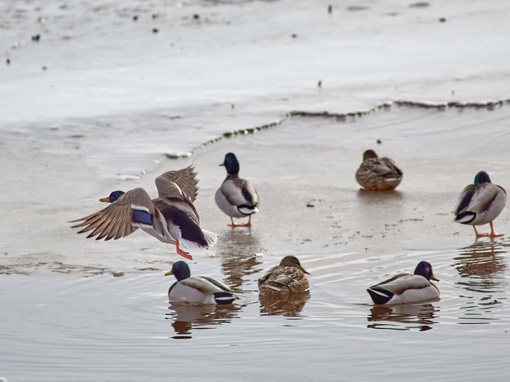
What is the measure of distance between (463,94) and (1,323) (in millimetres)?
9883

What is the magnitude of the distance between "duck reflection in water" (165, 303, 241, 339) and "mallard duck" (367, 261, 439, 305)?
1.07 metres

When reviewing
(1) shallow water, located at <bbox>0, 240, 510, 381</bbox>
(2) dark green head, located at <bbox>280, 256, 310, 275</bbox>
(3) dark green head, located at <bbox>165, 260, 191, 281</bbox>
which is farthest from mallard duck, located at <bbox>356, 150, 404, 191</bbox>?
(3) dark green head, located at <bbox>165, 260, 191, 281</bbox>

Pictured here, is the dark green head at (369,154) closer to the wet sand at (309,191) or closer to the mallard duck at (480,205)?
the wet sand at (309,191)

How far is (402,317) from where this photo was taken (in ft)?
27.1

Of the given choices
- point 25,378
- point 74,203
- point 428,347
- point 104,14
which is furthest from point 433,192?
point 104,14

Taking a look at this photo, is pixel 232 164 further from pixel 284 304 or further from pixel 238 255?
pixel 284 304

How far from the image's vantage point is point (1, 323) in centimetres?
816

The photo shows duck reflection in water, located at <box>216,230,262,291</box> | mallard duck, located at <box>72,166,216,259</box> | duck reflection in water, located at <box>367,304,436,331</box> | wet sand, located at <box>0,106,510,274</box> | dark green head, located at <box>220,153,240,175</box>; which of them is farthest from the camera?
dark green head, located at <box>220,153,240,175</box>

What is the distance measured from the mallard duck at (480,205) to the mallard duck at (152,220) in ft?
8.90

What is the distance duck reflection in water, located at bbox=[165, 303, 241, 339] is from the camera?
8.08m

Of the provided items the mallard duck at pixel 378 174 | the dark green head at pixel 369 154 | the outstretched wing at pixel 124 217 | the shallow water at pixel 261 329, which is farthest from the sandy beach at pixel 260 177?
the outstretched wing at pixel 124 217

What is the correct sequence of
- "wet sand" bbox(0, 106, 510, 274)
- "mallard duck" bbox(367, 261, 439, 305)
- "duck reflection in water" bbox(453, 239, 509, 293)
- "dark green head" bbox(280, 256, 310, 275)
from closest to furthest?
"mallard duck" bbox(367, 261, 439, 305), "duck reflection in water" bbox(453, 239, 509, 293), "dark green head" bbox(280, 256, 310, 275), "wet sand" bbox(0, 106, 510, 274)

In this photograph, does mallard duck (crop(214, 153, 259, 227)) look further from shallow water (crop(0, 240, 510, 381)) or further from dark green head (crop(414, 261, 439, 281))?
dark green head (crop(414, 261, 439, 281))

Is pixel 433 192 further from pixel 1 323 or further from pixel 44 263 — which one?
pixel 1 323
